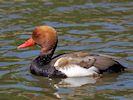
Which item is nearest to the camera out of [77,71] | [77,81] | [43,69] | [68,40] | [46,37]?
[77,81]

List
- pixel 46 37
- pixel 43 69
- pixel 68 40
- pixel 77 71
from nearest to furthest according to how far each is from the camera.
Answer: pixel 77 71, pixel 43 69, pixel 46 37, pixel 68 40

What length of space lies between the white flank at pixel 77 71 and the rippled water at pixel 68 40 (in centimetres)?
13

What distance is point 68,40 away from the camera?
44.6 ft

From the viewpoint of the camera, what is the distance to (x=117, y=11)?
1591 centimetres

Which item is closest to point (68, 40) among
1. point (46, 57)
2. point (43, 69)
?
point (46, 57)

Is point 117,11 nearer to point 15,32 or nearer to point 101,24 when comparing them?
point 101,24

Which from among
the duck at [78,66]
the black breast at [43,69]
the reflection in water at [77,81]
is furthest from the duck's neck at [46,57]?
the reflection in water at [77,81]

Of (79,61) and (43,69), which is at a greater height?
(79,61)

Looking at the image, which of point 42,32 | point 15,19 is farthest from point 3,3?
point 42,32

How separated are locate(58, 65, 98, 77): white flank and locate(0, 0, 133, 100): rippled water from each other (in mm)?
128

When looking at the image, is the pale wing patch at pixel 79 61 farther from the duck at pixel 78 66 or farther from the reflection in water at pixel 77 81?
the reflection in water at pixel 77 81

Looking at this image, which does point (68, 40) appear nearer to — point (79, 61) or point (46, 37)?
point (46, 37)

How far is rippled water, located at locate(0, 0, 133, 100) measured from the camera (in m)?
10.2

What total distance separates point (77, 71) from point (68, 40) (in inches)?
95.4
